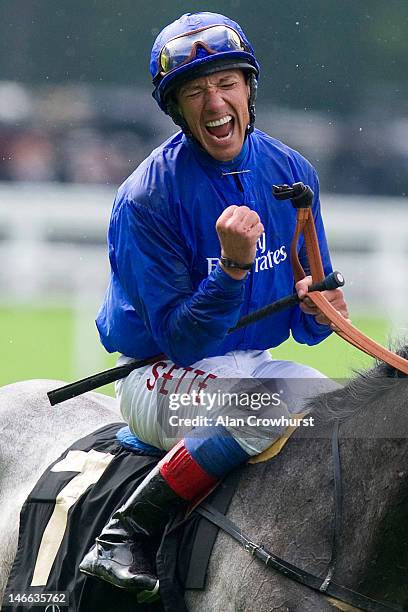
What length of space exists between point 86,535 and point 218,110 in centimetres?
156

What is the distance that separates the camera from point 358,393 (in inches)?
A: 133

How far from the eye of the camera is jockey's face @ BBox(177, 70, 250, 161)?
351 cm

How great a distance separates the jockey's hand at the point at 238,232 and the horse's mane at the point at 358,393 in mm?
541

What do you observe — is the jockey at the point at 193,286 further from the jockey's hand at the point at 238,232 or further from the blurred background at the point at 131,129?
the blurred background at the point at 131,129

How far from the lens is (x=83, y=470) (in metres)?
4.15

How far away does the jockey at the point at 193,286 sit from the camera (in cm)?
344

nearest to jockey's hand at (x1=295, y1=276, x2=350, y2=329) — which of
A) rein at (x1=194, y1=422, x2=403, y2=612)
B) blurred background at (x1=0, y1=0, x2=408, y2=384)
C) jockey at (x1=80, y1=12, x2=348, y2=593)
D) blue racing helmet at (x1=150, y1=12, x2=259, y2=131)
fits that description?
jockey at (x1=80, y1=12, x2=348, y2=593)

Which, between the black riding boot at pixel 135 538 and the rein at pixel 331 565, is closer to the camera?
the rein at pixel 331 565

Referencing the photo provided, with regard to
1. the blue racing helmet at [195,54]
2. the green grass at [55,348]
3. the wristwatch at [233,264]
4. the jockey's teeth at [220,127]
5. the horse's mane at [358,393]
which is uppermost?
the blue racing helmet at [195,54]

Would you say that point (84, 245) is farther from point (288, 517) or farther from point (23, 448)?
point (288, 517)

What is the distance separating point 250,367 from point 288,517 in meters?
0.63

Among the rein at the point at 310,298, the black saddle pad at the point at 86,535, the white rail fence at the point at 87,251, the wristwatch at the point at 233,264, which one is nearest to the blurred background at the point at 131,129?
the white rail fence at the point at 87,251

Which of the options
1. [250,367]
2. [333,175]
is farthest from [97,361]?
[250,367]

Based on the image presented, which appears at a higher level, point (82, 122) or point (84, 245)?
point (82, 122)
